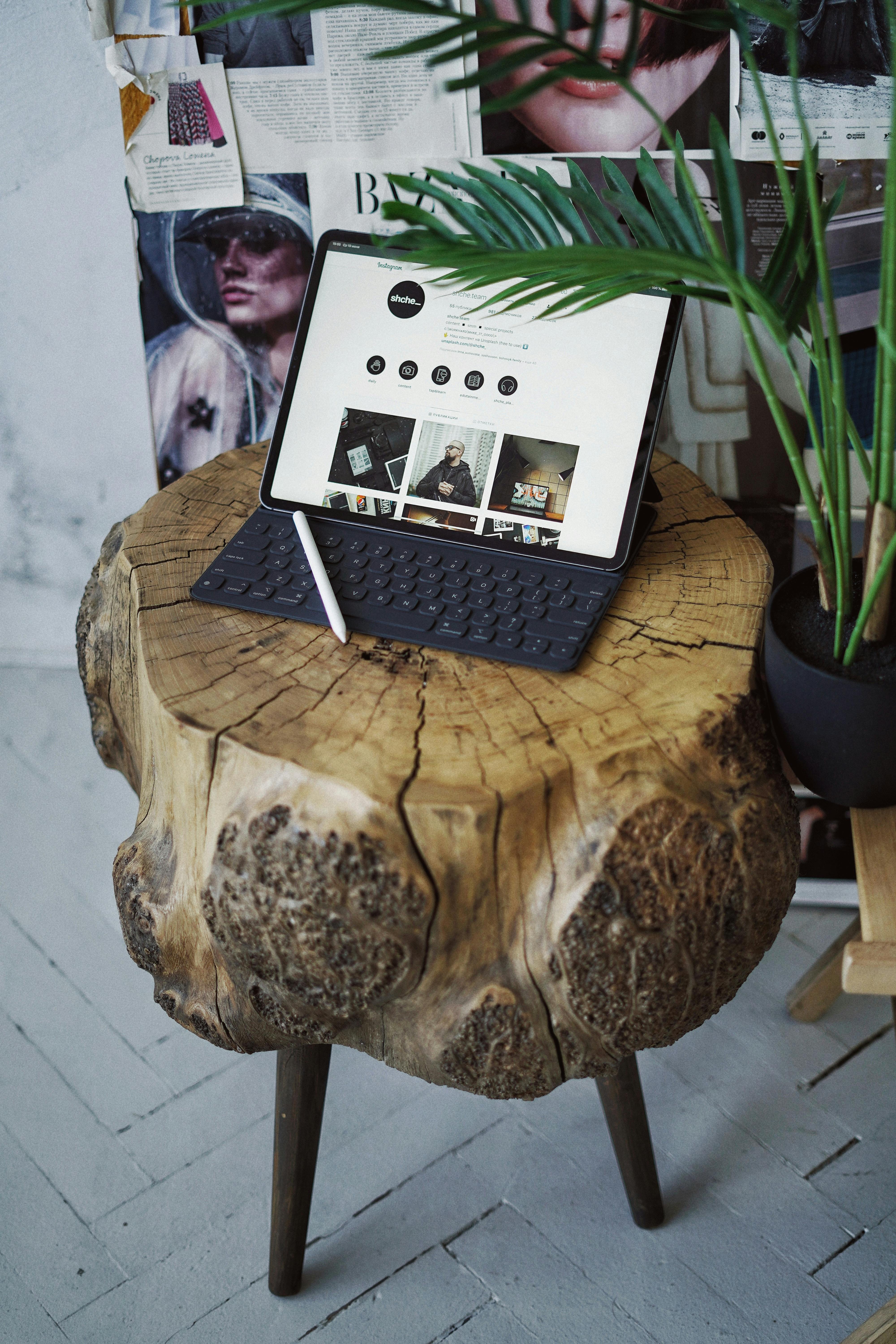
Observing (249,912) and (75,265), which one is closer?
(249,912)

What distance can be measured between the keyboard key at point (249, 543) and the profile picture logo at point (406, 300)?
0.84 ft

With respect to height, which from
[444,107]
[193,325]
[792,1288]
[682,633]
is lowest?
[792,1288]

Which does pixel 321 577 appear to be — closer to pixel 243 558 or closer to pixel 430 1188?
pixel 243 558

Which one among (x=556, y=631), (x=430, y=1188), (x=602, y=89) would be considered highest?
Result: (x=602, y=89)

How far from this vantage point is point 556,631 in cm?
91

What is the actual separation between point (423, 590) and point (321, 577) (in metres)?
0.09

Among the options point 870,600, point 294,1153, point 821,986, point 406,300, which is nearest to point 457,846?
point 870,600

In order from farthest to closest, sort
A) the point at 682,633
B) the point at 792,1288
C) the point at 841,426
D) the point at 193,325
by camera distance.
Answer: the point at 193,325
the point at 792,1288
the point at 682,633
the point at 841,426

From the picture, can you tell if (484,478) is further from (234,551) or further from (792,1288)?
(792,1288)

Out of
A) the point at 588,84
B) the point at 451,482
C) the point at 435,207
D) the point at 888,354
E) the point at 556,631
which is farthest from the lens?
the point at 435,207

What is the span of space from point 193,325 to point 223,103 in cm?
27

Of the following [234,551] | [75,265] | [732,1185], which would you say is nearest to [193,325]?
[75,265]

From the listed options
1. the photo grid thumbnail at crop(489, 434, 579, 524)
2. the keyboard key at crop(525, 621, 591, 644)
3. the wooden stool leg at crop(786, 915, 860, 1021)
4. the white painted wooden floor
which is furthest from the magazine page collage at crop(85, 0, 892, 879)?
the white painted wooden floor

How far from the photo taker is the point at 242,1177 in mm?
1229
